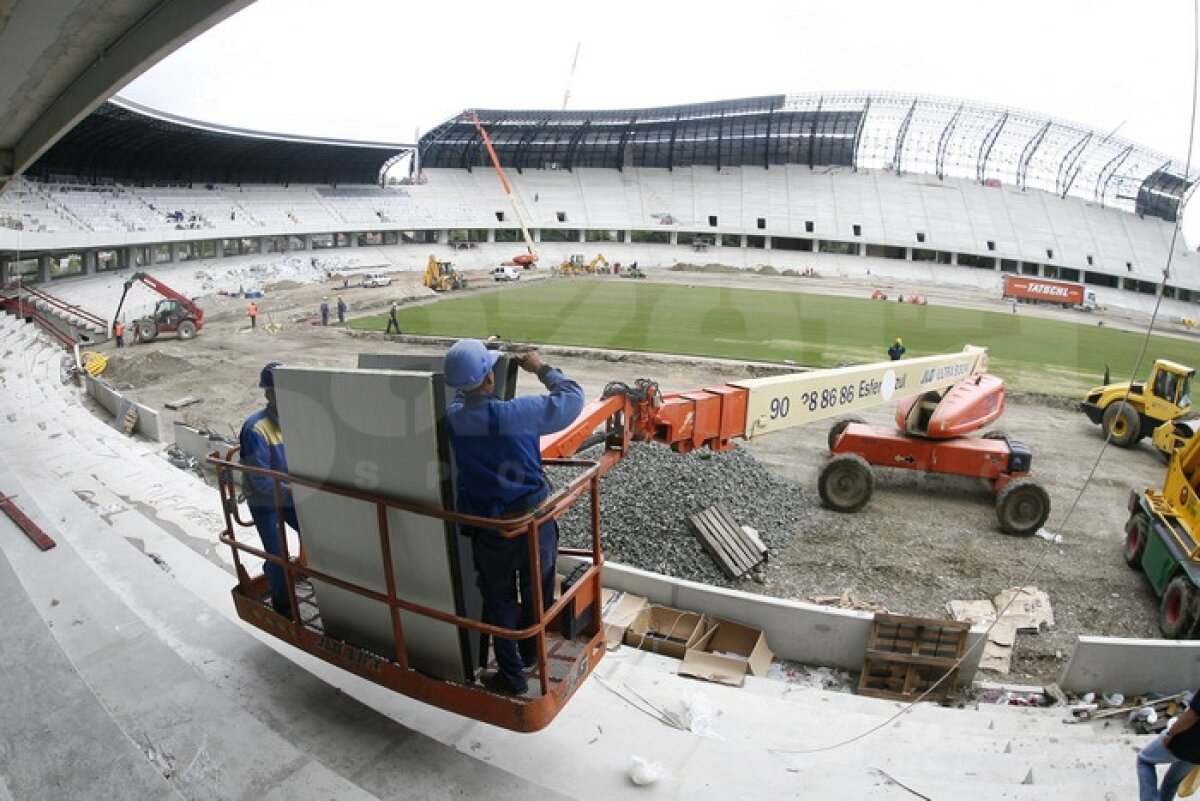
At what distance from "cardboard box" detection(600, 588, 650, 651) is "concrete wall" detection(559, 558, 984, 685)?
0.44m

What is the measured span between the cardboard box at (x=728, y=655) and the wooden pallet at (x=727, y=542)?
165 cm

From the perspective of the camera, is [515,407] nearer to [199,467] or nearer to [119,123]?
[199,467]

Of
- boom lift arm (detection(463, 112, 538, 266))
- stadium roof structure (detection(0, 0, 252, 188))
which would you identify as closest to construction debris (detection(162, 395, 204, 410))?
stadium roof structure (detection(0, 0, 252, 188))

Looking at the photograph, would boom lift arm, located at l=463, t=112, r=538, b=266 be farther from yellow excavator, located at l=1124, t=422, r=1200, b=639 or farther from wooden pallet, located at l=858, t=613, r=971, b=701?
→ wooden pallet, located at l=858, t=613, r=971, b=701

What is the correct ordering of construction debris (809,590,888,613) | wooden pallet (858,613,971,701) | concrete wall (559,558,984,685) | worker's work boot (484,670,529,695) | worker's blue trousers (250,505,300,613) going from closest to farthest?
worker's work boot (484,670,529,695) < worker's blue trousers (250,505,300,613) < wooden pallet (858,613,971,701) < concrete wall (559,558,984,685) < construction debris (809,590,888,613)

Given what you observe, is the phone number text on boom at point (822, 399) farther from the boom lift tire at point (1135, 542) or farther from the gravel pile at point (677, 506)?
the boom lift tire at point (1135, 542)

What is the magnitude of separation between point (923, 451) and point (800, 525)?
2666mm

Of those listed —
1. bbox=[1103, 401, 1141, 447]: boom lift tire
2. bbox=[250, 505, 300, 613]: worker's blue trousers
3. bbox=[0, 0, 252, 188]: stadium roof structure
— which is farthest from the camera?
bbox=[1103, 401, 1141, 447]: boom lift tire

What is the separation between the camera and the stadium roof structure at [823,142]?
60.5 meters

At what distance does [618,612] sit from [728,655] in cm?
114

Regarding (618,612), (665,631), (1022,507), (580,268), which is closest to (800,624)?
(665,631)

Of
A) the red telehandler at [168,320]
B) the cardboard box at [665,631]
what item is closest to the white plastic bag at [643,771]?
the cardboard box at [665,631]

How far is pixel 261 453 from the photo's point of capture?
4.84 metres

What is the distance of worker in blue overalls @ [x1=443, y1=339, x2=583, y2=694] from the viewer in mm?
3594
